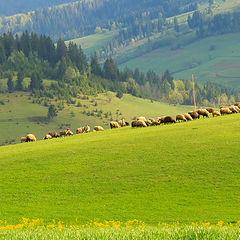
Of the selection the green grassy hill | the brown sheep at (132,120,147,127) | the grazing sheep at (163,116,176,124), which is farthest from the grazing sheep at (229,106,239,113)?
the green grassy hill

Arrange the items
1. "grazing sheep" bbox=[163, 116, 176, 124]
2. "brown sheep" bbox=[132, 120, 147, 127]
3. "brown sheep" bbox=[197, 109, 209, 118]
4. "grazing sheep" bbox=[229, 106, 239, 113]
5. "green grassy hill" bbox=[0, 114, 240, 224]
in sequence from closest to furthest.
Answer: "green grassy hill" bbox=[0, 114, 240, 224] < "grazing sheep" bbox=[163, 116, 176, 124] < "brown sheep" bbox=[132, 120, 147, 127] < "brown sheep" bbox=[197, 109, 209, 118] < "grazing sheep" bbox=[229, 106, 239, 113]

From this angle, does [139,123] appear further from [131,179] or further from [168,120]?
[131,179]

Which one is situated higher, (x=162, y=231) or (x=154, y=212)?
(x=162, y=231)

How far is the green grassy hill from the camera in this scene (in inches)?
1442

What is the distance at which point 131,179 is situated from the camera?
44.3m

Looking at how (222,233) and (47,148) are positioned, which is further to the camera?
(47,148)

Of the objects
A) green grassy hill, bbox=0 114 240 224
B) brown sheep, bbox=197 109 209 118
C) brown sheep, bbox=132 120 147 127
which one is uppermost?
green grassy hill, bbox=0 114 240 224

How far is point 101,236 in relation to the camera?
17.5m

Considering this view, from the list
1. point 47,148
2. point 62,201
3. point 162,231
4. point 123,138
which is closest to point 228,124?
point 123,138

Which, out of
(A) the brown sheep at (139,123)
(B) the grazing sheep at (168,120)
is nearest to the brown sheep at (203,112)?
(B) the grazing sheep at (168,120)

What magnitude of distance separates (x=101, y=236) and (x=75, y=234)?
0.99 m

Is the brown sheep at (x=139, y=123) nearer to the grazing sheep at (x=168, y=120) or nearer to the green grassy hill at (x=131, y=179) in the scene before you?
the grazing sheep at (x=168, y=120)

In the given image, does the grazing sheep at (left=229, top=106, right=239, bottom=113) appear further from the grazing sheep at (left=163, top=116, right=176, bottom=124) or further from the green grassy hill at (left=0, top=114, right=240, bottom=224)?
the green grassy hill at (left=0, top=114, right=240, bottom=224)

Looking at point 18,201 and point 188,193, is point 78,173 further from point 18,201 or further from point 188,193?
point 188,193
